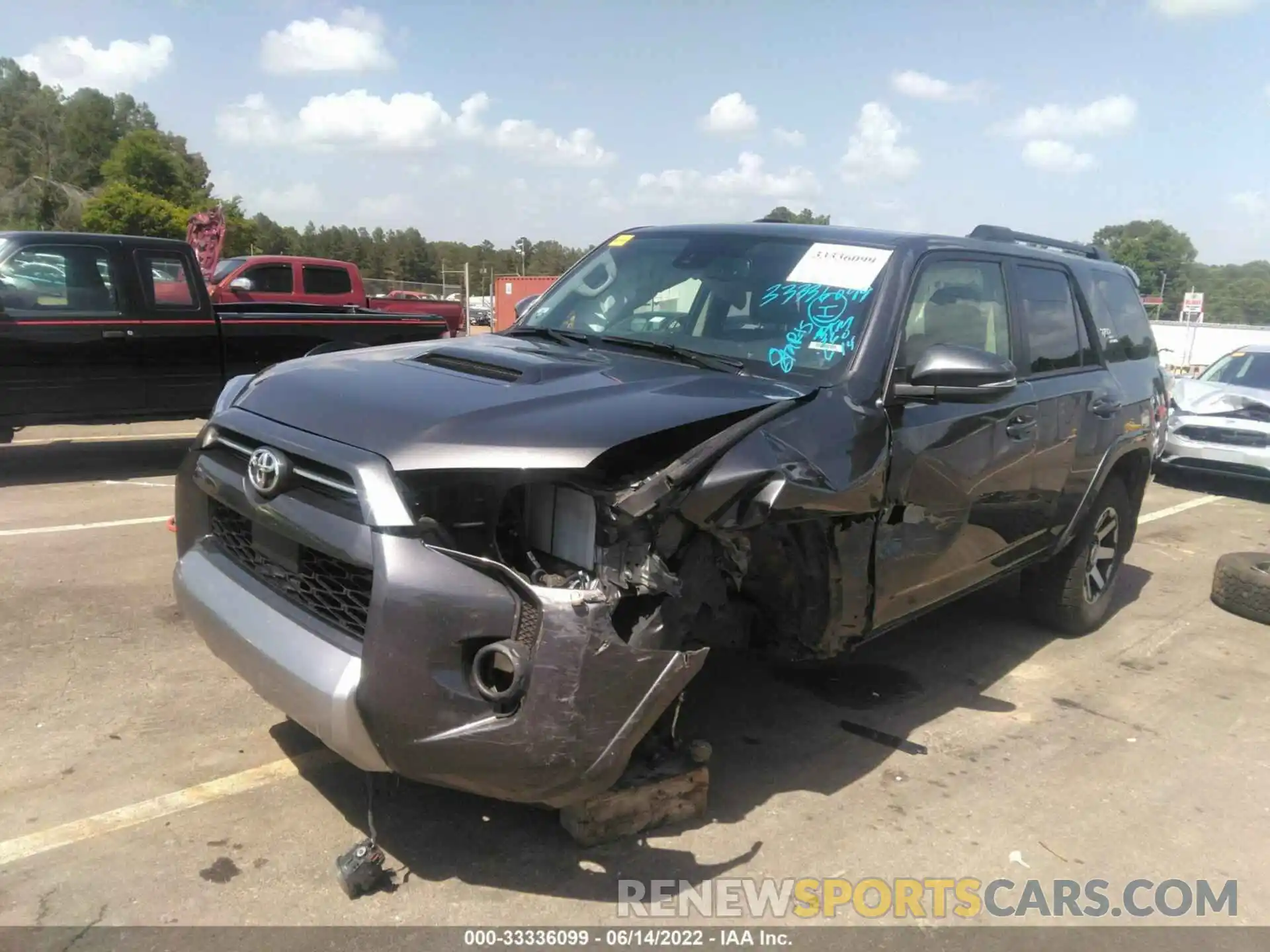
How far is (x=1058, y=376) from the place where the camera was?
4598 mm

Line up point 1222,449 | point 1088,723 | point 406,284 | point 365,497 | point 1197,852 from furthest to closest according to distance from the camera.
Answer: point 406,284 < point 1222,449 < point 1088,723 < point 1197,852 < point 365,497

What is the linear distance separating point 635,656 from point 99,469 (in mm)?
7517

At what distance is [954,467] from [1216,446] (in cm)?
772

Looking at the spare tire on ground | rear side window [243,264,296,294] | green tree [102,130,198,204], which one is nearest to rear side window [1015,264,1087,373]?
the spare tire on ground

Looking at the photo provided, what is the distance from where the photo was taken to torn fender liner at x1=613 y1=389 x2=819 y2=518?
2.50 metres

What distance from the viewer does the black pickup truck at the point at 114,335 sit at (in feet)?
25.1

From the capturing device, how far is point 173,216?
4941cm

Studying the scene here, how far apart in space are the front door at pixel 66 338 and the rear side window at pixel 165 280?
0.22m

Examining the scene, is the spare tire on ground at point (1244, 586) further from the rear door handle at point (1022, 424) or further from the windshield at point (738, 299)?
the windshield at point (738, 299)

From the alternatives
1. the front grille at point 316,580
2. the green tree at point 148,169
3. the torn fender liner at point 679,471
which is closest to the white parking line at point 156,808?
the front grille at point 316,580

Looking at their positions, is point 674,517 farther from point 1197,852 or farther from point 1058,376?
point 1058,376

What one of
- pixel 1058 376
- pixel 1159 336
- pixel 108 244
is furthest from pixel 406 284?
pixel 1058 376

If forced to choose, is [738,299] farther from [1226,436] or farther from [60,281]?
[1226,436]

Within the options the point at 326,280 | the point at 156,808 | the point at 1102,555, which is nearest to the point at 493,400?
the point at 156,808
